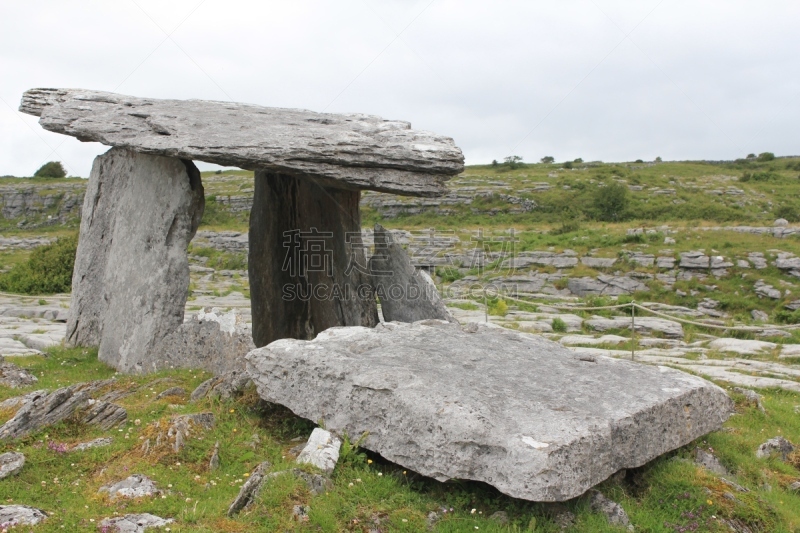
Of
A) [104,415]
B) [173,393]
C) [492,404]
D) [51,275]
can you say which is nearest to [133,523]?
[104,415]

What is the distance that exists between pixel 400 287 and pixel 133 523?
7.58m

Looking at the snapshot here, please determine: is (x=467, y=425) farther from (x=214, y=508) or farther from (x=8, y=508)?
(x=8, y=508)

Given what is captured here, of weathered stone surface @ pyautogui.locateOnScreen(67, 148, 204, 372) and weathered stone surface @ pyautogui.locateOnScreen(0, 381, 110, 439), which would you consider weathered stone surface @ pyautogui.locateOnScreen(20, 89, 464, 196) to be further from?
weathered stone surface @ pyautogui.locateOnScreen(0, 381, 110, 439)

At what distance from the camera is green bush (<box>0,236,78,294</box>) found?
75.0 feet

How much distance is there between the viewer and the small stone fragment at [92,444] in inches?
263

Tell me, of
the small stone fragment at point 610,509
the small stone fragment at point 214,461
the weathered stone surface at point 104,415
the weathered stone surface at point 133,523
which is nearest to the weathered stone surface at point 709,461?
the small stone fragment at point 610,509

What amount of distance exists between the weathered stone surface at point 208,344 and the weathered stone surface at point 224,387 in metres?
1.11

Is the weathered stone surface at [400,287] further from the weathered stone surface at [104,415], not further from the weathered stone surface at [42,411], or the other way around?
the weathered stone surface at [42,411]

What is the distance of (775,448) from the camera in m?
7.81

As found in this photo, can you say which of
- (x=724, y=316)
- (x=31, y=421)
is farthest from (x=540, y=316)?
(x=31, y=421)

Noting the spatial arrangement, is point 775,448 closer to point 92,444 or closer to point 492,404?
point 492,404

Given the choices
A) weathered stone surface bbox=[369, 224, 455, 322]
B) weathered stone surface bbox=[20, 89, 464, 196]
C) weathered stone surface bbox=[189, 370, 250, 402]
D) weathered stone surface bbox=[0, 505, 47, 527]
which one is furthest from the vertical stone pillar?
weathered stone surface bbox=[0, 505, 47, 527]

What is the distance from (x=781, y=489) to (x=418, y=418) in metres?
3.67

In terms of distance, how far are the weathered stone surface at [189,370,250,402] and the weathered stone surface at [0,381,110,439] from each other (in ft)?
3.82
